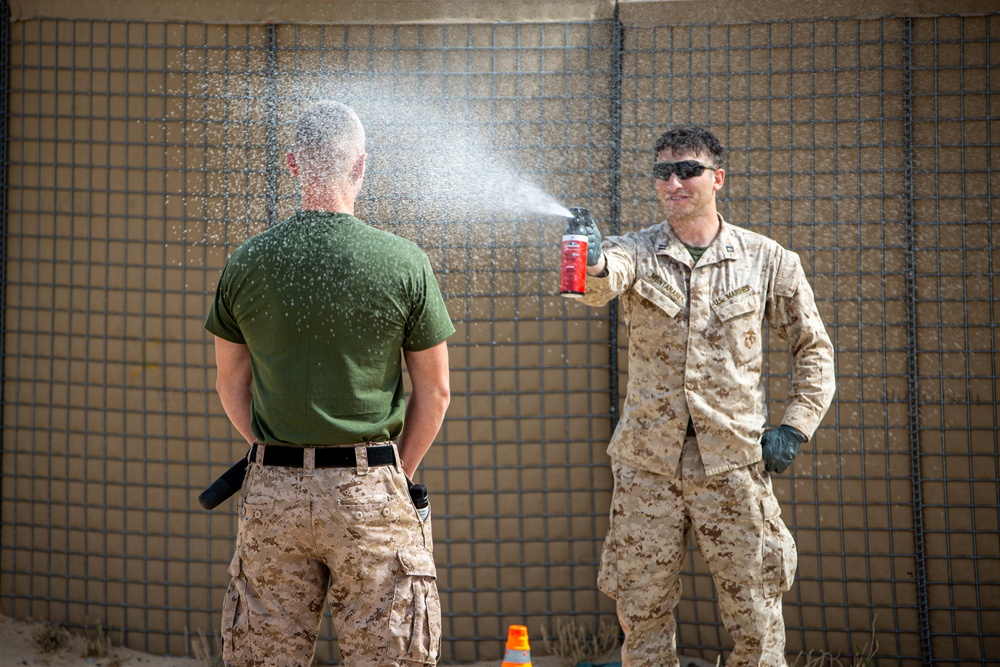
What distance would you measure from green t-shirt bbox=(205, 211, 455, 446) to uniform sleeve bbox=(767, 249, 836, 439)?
1.61 metres

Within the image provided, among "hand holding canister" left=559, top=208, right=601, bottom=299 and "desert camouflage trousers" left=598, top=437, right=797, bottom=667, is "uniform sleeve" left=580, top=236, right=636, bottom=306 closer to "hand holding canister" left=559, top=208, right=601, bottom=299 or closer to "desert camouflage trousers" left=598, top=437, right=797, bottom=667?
"hand holding canister" left=559, top=208, right=601, bottom=299

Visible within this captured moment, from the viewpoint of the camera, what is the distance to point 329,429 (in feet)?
8.22

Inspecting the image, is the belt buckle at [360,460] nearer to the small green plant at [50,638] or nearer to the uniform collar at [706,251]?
the uniform collar at [706,251]

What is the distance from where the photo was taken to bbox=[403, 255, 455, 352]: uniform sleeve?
8.45 ft

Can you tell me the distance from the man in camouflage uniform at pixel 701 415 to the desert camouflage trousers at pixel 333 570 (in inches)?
43.8

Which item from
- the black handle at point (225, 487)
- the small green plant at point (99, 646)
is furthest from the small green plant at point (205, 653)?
the black handle at point (225, 487)

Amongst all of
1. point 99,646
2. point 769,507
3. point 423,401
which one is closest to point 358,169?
point 423,401

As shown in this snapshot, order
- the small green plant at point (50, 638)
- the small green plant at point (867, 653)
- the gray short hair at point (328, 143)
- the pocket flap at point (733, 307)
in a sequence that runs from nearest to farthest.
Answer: the gray short hair at point (328, 143) → the pocket flap at point (733, 307) → the small green plant at point (867, 653) → the small green plant at point (50, 638)

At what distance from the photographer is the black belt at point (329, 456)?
8.36 ft

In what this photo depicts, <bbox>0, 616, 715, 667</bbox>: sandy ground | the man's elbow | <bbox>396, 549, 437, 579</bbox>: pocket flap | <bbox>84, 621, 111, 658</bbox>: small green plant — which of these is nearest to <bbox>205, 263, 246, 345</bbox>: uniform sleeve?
the man's elbow

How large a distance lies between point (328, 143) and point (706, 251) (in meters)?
1.61

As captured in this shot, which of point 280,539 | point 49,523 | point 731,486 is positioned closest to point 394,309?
point 280,539

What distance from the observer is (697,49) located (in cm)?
477

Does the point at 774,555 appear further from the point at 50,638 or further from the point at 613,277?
the point at 50,638
